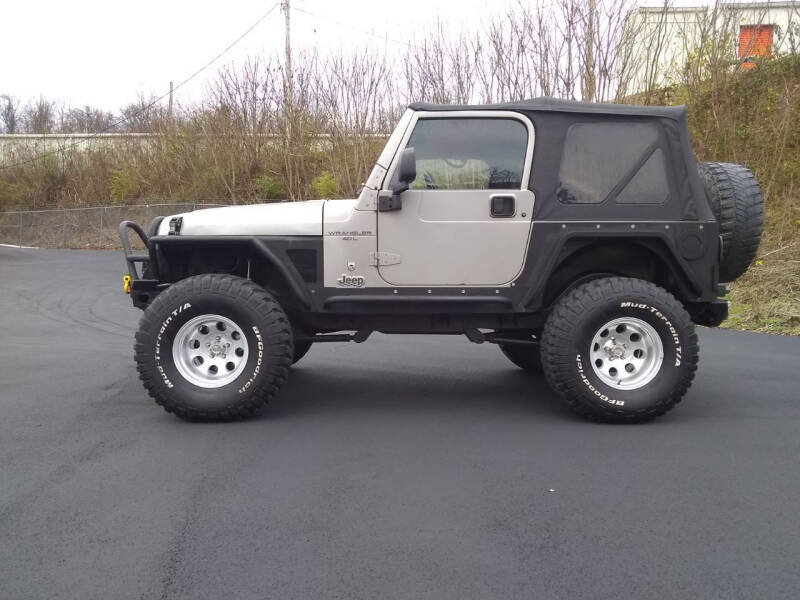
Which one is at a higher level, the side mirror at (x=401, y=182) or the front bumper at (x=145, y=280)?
the side mirror at (x=401, y=182)

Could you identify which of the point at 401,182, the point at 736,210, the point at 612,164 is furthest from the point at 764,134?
the point at 401,182

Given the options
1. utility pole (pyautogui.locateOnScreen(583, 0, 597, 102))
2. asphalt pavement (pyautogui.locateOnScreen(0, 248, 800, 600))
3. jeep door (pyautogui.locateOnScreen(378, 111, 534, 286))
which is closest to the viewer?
asphalt pavement (pyautogui.locateOnScreen(0, 248, 800, 600))

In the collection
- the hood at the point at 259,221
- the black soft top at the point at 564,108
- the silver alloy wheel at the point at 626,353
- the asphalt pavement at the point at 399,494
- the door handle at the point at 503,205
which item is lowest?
the asphalt pavement at the point at 399,494

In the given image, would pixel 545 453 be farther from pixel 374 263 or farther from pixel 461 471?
→ pixel 374 263

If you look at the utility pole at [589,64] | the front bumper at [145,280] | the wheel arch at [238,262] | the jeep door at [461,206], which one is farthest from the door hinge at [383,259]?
the utility pole at [589,64]

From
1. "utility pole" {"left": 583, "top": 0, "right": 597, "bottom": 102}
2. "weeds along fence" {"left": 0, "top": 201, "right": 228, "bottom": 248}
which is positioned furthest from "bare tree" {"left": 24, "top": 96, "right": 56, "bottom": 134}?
"utility pole" {"left": 583, "top": 0, "right": 597, "bottom": 102}

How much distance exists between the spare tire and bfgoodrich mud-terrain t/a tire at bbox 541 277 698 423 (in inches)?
25.1

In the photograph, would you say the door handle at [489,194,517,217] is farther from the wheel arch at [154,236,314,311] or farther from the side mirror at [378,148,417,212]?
the wheel arch at [154,236,314,311]

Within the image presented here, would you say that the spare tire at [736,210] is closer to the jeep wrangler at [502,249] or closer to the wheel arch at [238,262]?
the jeep wrangler at [502,249]

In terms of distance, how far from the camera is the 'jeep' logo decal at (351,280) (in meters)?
5.29

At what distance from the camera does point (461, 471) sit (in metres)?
4.15

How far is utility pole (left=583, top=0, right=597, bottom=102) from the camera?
50.8 ft

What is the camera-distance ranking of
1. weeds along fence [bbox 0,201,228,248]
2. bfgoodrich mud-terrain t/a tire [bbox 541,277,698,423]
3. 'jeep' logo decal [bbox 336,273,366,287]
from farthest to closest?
weeds along fence [bbox 0,201,228,248], 'jeep' logo decal [bbox 336,273,366,287], bfgoodrich mud-terrain t/a tire [bbox 541,277,698,423]

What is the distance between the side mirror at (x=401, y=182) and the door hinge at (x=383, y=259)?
308 mm
